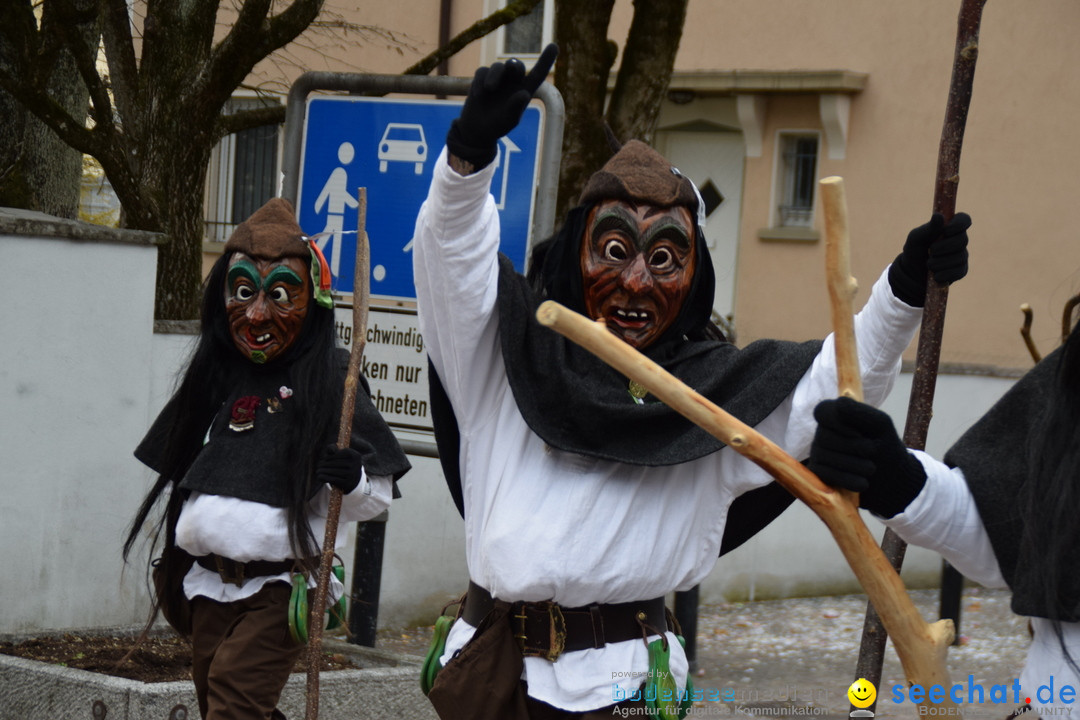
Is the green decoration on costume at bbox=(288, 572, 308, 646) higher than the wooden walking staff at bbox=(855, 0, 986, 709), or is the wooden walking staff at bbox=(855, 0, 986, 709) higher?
the wooden walking staff at bbox=(855, 0, 986, 709)

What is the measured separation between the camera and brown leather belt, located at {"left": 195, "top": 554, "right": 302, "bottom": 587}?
4.40 m

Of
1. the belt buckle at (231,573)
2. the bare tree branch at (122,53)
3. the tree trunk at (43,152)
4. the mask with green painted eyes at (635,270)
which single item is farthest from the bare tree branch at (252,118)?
the mask with green painted eyes at (635,270)

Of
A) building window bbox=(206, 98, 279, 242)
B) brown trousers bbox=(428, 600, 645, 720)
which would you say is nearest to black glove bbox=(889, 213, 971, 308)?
brown trousers bbox=(428, 600, 645, 720)

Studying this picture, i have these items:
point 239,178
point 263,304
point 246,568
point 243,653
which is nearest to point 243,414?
point 263,304

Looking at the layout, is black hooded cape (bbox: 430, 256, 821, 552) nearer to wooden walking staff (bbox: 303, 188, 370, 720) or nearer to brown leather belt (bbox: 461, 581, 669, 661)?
brown leather belt (bbox: 461, 581, 669, 661)

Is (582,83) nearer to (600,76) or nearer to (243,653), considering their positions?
(600,76)

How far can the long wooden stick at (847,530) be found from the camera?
212 cm

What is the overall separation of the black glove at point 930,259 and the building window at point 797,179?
1004cm

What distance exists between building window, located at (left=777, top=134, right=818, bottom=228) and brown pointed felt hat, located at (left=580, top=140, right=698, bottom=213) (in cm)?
957

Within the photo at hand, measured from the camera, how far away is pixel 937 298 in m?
2.81

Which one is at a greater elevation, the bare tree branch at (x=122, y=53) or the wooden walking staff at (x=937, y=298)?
the bare tree branch at (x=122, y=53)

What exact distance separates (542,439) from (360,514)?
1.59 metres

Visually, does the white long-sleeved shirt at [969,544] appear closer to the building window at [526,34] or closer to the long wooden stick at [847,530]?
the long wooden stick at [847,530]

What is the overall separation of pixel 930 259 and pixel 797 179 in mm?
10260
